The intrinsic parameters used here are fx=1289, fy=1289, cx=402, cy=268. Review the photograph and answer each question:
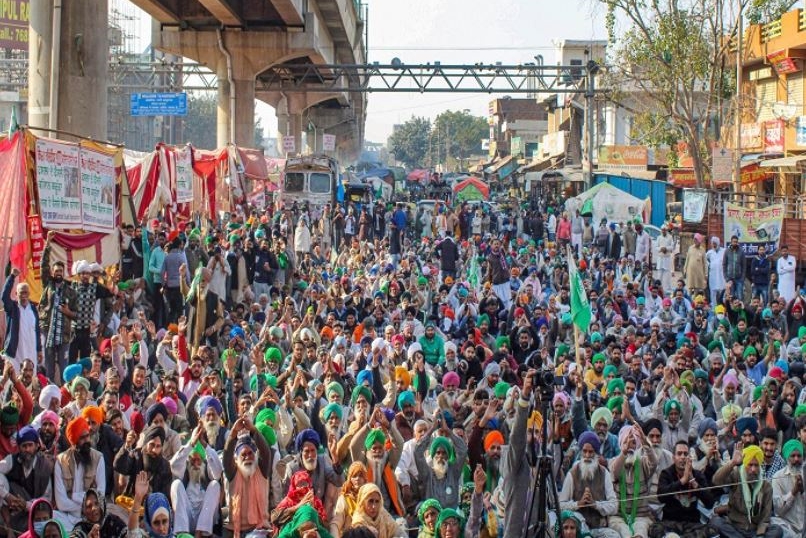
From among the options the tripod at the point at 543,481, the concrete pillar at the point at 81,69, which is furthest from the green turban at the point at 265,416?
the concrete pillar at the point at 81,69

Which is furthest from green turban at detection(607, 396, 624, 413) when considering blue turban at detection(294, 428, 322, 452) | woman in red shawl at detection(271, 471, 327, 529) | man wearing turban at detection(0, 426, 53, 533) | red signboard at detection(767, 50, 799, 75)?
red signboard at detection(767, 50, 799, 75)

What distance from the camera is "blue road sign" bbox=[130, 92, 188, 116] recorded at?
45.6 meters

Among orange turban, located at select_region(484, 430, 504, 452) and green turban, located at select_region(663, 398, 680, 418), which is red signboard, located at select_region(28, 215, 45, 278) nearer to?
orange turban, located at select_region(484, 430, 504, 452)

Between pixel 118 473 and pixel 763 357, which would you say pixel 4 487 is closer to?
pixel 118 473

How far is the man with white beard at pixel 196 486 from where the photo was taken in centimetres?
895

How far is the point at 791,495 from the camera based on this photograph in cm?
999

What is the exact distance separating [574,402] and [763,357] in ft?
12.5

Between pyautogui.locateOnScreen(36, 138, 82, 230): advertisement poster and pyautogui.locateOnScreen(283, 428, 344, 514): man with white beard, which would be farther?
pyautogui.locateOnScreen(36, 138, 82, 230): advertisement poster

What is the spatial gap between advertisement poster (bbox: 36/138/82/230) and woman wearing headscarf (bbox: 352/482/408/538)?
552 centimetres

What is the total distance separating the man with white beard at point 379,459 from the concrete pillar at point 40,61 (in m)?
9.90

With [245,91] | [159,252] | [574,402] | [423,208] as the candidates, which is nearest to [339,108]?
[245,91]

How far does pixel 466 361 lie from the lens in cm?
1321

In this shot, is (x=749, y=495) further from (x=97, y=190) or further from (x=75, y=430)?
(x=97, y=190)

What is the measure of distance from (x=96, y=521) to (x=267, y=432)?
1.84 meters
